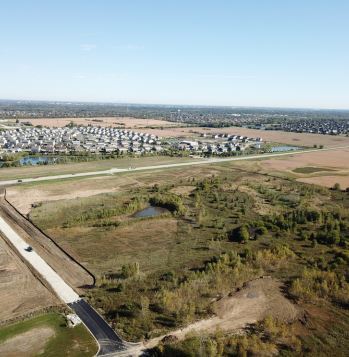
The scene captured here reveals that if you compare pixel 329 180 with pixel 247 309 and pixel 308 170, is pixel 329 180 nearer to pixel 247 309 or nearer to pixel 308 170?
pixel 308 170

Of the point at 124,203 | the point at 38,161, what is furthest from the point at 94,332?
the point at 38,161

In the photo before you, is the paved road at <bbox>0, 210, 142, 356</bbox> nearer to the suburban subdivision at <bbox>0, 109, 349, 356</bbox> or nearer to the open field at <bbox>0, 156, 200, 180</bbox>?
the suburban subdivision at <bbox>0, 109, 349, 356</bbox>

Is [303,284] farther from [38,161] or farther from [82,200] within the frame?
[38,161]

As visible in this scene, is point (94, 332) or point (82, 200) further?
point (82, 200)

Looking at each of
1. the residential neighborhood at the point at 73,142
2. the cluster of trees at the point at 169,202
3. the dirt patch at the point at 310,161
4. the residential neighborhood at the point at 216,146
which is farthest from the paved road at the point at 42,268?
the residential neighborhood at the point at 216,146

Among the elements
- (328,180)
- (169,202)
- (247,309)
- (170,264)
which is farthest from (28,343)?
(328,180)

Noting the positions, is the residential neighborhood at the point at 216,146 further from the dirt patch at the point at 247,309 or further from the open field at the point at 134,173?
the dirt patch at the point at 247,309
